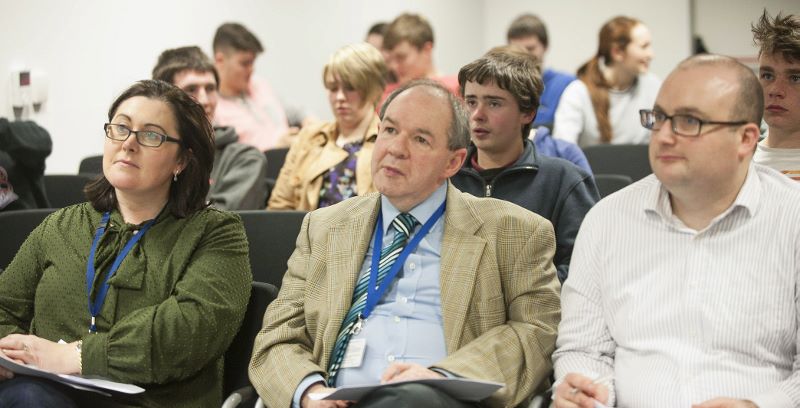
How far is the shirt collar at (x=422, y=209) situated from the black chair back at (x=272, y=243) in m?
0.48

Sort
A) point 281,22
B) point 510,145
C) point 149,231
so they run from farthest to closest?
point 281,22 → point 510,145 → point 149,231

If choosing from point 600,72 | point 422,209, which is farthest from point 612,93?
point 422,209

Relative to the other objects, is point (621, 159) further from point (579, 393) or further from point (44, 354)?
point (44, 354)

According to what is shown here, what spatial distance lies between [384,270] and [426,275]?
111 mm

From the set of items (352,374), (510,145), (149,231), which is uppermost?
(510,145)

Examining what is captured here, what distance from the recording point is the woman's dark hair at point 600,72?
5.63m

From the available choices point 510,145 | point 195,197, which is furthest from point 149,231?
point 510,145

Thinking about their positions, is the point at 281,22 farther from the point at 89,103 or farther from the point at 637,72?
the point at 637,72

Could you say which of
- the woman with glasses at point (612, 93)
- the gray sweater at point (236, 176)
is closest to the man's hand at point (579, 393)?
the gray sweater at point (236, 176)

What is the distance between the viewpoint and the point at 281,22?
6867mm

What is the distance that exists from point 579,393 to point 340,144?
232 centimetres

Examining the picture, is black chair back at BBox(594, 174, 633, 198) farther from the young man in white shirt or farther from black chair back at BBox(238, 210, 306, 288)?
black chair back at BBox(238, 210, 306, 288)

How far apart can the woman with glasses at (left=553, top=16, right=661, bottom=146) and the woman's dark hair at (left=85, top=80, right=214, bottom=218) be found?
119 inches

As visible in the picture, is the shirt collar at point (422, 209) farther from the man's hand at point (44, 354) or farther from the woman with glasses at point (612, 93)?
the woman with glasses at point (612, 93)
